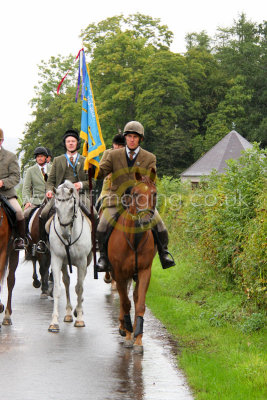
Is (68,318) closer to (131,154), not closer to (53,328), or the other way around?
(53,328)

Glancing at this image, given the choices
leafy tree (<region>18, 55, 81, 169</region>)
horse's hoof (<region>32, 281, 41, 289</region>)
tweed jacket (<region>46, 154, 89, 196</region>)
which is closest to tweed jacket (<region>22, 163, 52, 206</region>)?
horse's hoof (<region>32, 281, 41, 289</region>)

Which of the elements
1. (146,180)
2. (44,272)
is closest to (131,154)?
(146,180)

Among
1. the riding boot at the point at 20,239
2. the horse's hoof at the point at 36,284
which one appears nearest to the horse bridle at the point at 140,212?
the riding boot at the point at 20,239

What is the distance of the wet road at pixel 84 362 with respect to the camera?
6.89 m

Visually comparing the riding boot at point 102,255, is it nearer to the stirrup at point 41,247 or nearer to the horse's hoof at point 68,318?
the horse's hoof at point 68,318

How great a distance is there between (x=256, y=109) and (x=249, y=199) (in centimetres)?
6345

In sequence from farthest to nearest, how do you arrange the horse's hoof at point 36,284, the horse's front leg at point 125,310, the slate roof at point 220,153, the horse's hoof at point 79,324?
the slate roof at point 220,153, the horse's hoof at point 36,284, the horse's hoof at point 79,324, the horse's front leg at point 125,310

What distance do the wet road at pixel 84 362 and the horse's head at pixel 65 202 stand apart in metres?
1.68

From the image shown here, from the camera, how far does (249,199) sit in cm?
1175

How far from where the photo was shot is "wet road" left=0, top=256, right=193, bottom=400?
22.6 feet

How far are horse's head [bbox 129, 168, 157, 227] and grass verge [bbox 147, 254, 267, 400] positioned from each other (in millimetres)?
1816

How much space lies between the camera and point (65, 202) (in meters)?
10.5

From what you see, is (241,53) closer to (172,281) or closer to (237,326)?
(172,281)

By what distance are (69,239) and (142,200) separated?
Answer: 2671mm
